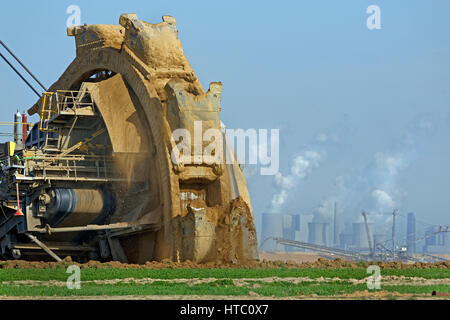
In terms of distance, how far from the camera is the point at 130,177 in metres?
39.7

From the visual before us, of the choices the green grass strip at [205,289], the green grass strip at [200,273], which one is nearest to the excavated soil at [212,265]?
the green grass strip at [200,273]

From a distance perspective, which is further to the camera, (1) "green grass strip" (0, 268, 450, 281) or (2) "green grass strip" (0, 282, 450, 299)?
(1) "green grass strip" (0, 268, 450, 281)

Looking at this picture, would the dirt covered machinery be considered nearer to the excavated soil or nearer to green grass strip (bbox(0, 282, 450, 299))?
the excavated soil

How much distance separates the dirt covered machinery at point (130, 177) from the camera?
120 ft

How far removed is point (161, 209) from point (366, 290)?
13.8 m

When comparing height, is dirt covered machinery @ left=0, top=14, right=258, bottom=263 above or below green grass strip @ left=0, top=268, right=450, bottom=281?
above

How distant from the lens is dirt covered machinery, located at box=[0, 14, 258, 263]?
36.7 metres

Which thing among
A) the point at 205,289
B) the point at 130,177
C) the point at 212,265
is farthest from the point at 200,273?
the point at 130,177

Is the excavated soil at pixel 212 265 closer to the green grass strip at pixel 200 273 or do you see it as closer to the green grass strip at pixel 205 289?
the green grass strip at pixel 200 273

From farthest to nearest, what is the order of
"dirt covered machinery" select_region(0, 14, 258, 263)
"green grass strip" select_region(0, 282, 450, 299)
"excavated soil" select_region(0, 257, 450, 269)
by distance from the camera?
"dirt covered machinery" select_region(0, 14, 258, 263)
"excavated soil" select_region(0, 257, 450, 269)
"green grass strip" select_region(0, 282, 450, 299)

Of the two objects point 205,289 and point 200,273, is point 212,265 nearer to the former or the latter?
point 200,273

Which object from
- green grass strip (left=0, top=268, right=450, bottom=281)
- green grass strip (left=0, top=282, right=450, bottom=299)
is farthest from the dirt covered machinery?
green grass strip (left=0, top=282, right=450, bottom=299)

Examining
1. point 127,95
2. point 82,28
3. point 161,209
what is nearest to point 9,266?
point 161,209

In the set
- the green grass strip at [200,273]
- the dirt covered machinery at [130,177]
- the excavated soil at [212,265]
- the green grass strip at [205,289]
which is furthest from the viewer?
the dirt covered machinery at [130,177]
